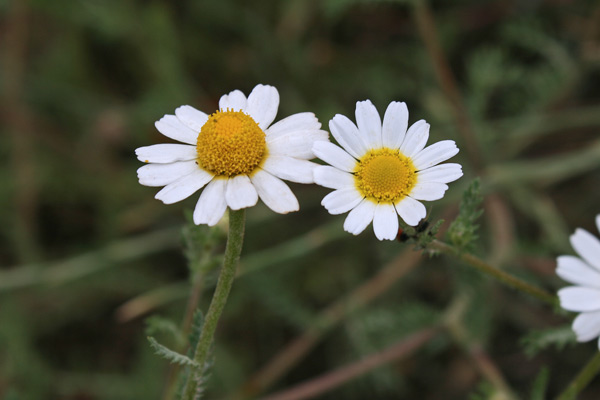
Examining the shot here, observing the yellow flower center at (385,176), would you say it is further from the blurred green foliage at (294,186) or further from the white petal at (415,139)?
the blurred green foliage at (294,186)

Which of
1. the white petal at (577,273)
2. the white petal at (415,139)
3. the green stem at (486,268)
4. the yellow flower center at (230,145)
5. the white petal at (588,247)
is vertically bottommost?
the white petal at (577,273)

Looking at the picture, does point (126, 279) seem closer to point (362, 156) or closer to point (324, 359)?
point (324, 359)

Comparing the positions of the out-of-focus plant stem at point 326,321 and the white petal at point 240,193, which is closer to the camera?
the white petal at point 240,193

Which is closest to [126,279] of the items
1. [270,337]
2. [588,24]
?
[270,337]

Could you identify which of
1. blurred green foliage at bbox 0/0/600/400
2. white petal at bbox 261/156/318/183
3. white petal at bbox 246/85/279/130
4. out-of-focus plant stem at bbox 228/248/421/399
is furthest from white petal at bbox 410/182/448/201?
out-of-focus plant stem at bbox 228/248/421/399

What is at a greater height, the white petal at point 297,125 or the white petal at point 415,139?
the white petal at point 297,125

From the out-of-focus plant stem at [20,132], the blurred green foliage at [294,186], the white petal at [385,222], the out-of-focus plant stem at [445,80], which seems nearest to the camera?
the white petal at [385,222]

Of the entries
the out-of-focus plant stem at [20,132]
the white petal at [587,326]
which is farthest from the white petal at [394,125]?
the out-of-focus plant stem at [20,132]
